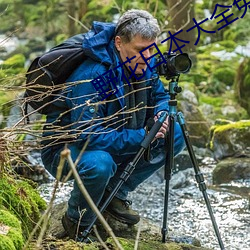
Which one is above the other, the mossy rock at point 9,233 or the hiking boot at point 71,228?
the mossy rock at point 9,233

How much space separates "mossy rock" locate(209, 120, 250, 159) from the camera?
273 inches

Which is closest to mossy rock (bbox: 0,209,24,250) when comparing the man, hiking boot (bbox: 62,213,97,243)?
the man

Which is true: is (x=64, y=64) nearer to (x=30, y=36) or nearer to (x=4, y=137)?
(x=4, y=137)

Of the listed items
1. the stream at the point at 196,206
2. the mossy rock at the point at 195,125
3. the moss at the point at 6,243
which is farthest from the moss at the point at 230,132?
the moss at the point at 6,243

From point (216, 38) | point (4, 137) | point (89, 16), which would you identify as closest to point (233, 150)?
point (4, 137)

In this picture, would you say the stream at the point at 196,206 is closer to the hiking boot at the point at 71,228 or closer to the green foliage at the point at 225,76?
the hiking boot at the point at 71,228

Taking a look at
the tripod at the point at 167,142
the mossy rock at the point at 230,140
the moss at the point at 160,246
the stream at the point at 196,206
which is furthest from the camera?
the mossy rock at the point at 230,140

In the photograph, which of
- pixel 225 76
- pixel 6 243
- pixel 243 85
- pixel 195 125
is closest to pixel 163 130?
pixel 6 243

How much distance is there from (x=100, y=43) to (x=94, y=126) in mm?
492

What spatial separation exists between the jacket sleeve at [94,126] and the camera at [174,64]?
13.3 inches

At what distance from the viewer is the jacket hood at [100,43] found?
338 cm

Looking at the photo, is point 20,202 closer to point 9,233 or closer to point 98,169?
point 98,169

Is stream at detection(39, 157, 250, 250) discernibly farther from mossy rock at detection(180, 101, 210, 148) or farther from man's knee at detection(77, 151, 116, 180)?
man's knee at detection(77, 151, 116, 180)

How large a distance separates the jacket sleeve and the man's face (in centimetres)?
17
